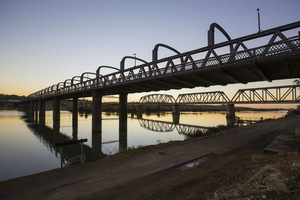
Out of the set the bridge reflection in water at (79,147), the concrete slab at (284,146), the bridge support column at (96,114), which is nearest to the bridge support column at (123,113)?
the bridge reflection in water at (79,147)

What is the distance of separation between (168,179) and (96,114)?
109ft

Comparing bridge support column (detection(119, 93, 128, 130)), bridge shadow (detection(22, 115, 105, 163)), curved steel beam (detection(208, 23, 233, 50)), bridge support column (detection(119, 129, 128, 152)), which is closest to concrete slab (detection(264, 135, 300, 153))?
curved steel beam (detection(208, 23, 233, 50))

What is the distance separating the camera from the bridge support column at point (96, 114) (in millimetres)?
38906

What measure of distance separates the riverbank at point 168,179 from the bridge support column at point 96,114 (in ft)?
89.5

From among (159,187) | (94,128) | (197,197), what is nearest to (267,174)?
(197,197)

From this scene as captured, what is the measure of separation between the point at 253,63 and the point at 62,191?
15.3 m

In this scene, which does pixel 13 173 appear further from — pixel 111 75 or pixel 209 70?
pixel 111 75

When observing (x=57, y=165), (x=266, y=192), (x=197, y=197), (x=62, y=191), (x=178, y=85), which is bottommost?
(x=57, y=165)

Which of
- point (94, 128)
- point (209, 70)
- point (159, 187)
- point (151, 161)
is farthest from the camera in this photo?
point (94, 128)

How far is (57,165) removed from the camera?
17094 mm

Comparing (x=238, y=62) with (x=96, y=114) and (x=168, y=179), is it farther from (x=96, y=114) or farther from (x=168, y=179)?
(x=96, y=114)

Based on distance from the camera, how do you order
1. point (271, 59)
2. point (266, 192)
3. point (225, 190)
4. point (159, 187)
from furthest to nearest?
point (271, 59) → point (159, 187) → point (225, 190) → point (266, 192)

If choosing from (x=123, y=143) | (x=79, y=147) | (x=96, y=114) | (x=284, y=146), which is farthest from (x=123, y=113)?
(x=284, y=146)

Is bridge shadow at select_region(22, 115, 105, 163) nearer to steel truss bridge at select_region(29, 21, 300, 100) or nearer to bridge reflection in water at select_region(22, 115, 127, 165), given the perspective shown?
bridge reflection in water at select_region(22, 115, 127, 165)
